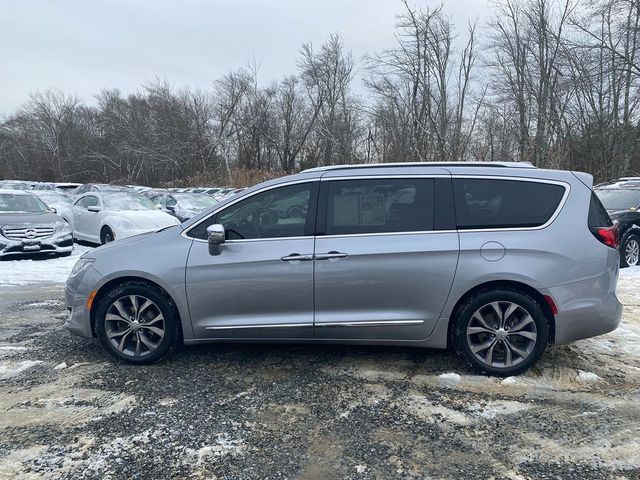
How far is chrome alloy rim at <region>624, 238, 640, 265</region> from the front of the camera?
30.5 feet

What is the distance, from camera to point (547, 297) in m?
3.88

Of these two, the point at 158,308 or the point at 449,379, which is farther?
the point at 158,308

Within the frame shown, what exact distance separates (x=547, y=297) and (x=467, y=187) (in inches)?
44.4

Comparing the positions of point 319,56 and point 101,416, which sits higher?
point 319,56

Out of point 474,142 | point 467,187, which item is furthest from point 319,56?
point 467,187

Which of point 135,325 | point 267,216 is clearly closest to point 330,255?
point 267,216

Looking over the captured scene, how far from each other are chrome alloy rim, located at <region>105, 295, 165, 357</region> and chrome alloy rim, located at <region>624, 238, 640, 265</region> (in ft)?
29.6

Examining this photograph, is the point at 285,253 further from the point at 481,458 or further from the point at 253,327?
the point at 481,458

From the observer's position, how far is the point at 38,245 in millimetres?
10539

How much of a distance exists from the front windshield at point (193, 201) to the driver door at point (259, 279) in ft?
42.1

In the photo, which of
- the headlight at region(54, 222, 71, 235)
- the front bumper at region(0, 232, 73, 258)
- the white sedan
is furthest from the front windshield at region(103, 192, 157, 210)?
the front bumper at region(0, 232, 73, 258)

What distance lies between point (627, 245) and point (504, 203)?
6.90 m

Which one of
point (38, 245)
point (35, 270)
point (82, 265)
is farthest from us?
point (38, 245)

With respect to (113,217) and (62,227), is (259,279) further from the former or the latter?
(113,217)
